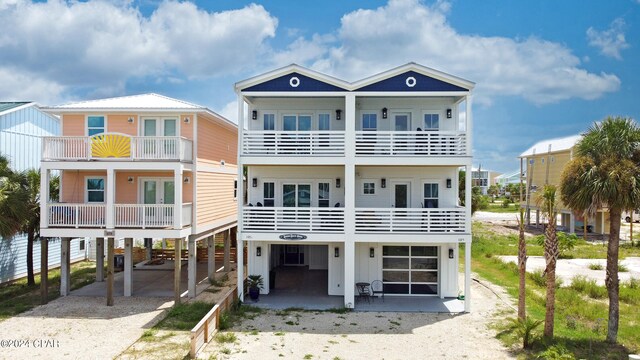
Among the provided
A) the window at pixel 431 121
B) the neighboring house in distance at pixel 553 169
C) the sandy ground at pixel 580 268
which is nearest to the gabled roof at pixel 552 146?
the neighboring house in distance at pixel 553 169

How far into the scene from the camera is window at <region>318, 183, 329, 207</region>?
19469 millimetres

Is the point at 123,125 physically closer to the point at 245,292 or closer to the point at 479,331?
the point at 245,292

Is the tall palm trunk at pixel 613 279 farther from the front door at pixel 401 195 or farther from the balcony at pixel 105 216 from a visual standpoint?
the balcony at pixel 105 216

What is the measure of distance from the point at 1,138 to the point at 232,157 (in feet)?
37.3

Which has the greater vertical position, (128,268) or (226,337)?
(128,268)

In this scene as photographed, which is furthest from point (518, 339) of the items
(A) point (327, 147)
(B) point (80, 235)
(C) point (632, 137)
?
(B) point (80, 235)

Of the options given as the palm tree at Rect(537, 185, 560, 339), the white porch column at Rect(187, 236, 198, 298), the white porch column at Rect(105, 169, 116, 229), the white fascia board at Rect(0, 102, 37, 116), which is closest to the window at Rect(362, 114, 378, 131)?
the palm tree at Rect(537, 185, 560, 339)

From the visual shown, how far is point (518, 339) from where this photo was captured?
1342 cm

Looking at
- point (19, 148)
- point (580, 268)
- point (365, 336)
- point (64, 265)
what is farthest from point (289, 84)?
point (580, 268)

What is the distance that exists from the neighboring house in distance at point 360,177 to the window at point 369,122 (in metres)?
0.04

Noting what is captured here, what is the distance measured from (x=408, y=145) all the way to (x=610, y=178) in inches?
277

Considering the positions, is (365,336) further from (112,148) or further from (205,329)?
(112,148)

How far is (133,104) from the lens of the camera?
1903 cm

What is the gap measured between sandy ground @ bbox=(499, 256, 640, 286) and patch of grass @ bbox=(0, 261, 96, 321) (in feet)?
76.7
